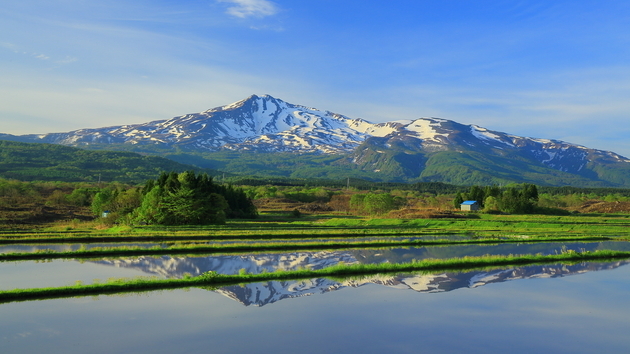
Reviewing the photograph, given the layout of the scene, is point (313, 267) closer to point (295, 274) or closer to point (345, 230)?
point (295, 274)

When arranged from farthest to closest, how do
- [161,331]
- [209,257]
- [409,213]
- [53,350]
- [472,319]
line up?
[409,213] → [209,257] → [472,319] → [161,331] → [53,350]

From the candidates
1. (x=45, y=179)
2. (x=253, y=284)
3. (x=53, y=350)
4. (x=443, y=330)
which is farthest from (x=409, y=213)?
(x=45, y=179)

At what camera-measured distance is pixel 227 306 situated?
1745cm

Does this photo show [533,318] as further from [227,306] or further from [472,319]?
[227,306]

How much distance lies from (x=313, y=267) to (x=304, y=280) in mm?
3399

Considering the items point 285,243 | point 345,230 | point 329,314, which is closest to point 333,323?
point 329,314

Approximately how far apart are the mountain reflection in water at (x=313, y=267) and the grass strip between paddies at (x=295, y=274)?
0.95 metres

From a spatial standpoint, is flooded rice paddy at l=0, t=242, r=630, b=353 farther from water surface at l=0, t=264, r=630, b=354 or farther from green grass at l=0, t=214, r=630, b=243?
green grass at l=0, t=214, r=630, b=243

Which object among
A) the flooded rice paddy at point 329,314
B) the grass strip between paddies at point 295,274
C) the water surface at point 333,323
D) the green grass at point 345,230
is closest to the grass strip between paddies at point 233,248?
the flooded rice paddy at point 329,314

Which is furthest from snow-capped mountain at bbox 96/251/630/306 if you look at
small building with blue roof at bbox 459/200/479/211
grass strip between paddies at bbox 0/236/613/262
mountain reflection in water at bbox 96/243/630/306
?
small building with blue roof at bbox 459/200/479/211

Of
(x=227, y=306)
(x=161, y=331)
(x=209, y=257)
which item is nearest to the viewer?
(x=161, y=331)

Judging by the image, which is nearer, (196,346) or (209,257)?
(196,346)

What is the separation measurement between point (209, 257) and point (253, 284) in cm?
839

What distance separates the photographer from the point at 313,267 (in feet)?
85.8
